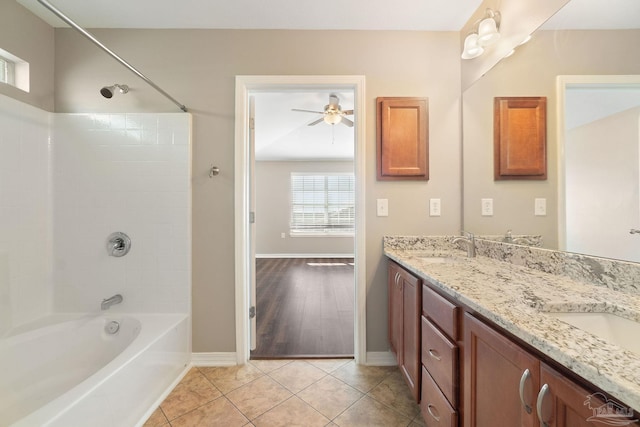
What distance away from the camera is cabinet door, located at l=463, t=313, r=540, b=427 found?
599 mm

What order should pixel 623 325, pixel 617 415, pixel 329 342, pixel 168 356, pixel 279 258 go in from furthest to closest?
pixel 279 258 → pixel 329 342 → pixel 168 356 → pixel 623 325 → pixel 617 415

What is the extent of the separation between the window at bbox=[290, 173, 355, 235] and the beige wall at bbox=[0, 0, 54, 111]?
4.40 m

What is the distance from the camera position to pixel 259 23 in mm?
1693

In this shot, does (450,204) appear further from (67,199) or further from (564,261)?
(67,199)

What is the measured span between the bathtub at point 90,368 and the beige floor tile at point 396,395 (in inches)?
51.3

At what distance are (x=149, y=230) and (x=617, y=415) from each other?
224 centimetres

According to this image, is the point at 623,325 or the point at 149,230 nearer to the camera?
the point at 623,325

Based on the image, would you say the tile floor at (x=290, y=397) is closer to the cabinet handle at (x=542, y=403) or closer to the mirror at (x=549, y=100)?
the cabinet handle at (x=542, y=403)

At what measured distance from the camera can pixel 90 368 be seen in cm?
149

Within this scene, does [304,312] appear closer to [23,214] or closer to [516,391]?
[516,391]

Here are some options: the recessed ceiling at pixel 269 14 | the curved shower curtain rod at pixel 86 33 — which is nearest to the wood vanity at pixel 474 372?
the recessed ceiling at pixel 269 14

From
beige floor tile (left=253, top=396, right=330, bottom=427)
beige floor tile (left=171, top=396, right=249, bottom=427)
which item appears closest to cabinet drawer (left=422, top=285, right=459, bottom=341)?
beige floor tile (left=253, top=396, right=330, bottom=427)

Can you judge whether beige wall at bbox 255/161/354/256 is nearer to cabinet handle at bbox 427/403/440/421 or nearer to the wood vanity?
the wood vanity

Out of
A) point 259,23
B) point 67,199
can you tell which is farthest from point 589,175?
point 67,199
